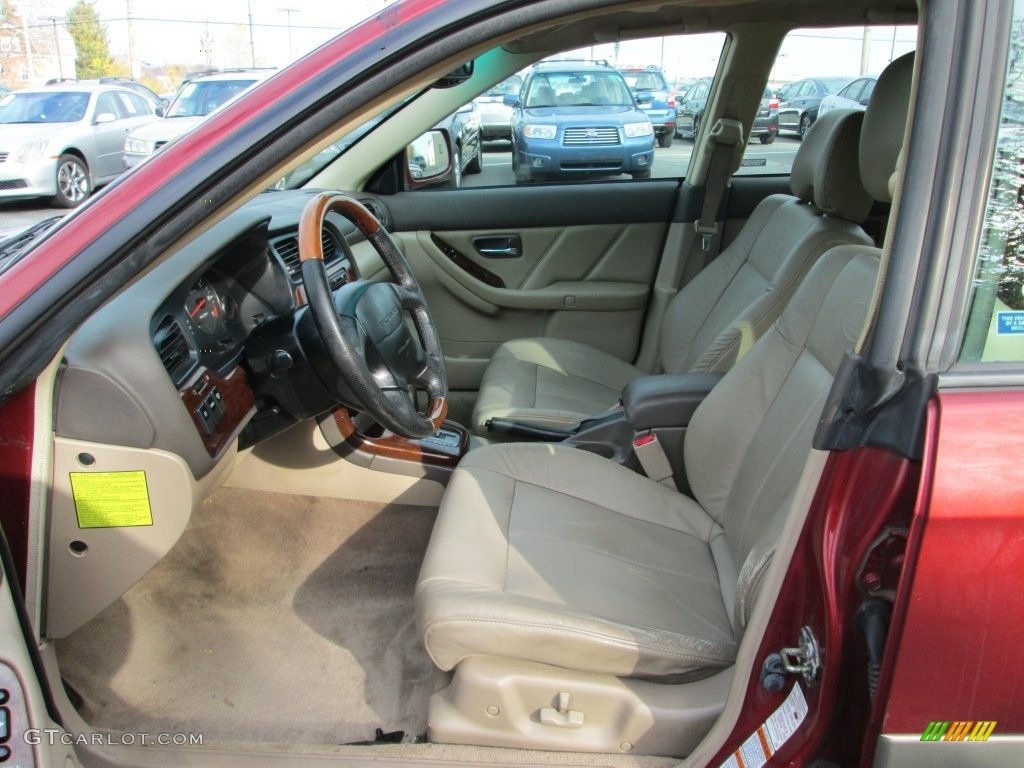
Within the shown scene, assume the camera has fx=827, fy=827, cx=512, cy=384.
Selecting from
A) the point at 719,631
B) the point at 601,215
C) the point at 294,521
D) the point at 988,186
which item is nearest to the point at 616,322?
the point at 601,215

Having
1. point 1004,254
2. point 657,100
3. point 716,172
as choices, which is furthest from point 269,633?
point 657,100

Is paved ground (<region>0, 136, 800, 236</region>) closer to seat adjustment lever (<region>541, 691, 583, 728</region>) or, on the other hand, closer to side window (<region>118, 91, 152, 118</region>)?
seat adjustment lever (<region>541, 691, 583, 728</region>)

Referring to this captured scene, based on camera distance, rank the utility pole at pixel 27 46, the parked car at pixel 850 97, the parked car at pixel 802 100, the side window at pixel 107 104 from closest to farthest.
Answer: the parked car at pixel 850 97 → the parked car at pixel 802 100 → the side window at pixel 107 104 → the utility pole at pixel 27 46

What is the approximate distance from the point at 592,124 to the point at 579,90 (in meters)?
0.29

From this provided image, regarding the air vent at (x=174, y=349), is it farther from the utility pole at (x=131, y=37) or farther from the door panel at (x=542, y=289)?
the utility pole at (x=131, y=37)

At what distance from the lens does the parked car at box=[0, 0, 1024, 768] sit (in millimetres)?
967

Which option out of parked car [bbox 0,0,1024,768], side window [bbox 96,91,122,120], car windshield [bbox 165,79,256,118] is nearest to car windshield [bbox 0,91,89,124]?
side window [bbox 96,91,122,120]

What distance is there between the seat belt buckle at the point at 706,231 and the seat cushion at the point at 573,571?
1396 millimetres

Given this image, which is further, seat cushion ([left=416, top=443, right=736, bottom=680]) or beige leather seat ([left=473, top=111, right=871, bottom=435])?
beige leather seat ([left=473, top=111, right=871, bottom=435])

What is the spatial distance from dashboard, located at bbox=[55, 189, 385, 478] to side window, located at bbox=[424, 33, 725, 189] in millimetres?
1154

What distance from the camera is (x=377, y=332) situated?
169cm

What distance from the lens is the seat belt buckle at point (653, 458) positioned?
207 cm

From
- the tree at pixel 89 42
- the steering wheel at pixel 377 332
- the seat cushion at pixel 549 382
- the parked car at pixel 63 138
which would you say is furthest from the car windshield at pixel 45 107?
the tree at pixel 89 42

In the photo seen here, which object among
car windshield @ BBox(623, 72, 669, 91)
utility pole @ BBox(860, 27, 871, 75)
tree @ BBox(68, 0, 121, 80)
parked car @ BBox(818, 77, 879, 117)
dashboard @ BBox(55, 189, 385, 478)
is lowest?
tree @ BBox(68, 0, 121, 80)
